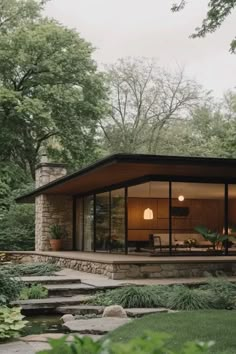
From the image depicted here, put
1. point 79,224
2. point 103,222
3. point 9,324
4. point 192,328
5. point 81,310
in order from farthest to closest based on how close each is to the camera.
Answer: point 79,224 → point 103,222 → point 81,310 → point 9,324 → point 192,328

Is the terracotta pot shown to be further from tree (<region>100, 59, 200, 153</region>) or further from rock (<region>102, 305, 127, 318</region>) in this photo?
tree (<region>100, 59, 200, 153</region>)

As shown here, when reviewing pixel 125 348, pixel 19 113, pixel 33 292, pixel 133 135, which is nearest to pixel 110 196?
pixel 33 292

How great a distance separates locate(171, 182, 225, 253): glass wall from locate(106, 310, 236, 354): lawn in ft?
19.8

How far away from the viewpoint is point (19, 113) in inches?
873

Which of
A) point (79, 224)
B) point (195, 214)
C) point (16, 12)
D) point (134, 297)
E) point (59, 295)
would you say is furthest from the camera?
point (16, 12)

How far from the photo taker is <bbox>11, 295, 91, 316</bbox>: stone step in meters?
7.96

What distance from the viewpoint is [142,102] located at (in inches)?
1280

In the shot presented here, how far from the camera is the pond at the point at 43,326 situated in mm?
6644

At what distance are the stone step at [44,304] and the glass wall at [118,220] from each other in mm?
5376

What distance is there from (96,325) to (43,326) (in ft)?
3.29

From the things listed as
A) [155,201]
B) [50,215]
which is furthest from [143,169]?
[50,215]

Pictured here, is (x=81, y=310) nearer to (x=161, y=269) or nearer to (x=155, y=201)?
(x=161, y=269)

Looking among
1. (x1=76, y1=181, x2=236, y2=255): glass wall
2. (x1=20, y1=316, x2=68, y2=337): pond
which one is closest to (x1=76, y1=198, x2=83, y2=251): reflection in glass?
(x1=76, y1=181, x2=236, y2=255): glass wall

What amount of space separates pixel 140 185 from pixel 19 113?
10.5 m
